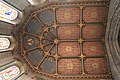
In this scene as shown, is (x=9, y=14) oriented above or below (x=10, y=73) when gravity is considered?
above

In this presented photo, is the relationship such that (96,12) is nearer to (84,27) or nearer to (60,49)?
(84,27)

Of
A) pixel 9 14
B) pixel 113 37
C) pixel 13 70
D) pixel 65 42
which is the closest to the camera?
pixel 9 14

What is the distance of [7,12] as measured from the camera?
41.2 ft

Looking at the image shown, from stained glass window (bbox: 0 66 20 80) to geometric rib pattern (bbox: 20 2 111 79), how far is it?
869mm

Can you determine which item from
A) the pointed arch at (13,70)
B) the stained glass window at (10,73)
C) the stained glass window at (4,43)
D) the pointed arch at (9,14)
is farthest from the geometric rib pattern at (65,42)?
the stained glass window at (4,43)

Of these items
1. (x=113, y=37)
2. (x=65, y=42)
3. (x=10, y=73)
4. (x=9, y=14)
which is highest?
(x=9, y=14)

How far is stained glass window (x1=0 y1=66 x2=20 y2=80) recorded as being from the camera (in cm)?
1229

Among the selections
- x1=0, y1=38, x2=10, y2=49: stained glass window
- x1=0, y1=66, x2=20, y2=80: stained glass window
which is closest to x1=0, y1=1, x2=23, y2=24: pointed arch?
x1=0, y1=38, x2=10, y2=49: stained glass window

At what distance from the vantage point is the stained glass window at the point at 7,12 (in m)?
12.1

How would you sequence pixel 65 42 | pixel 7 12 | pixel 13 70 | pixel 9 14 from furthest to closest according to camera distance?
1. pixel 65 42
2. pixel 13 70
3. pixel 9 14
4. pixel 7 12

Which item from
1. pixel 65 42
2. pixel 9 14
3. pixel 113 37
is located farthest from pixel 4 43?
pixel 113 37

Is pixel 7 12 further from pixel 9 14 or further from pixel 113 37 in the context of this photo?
pixel 113 37

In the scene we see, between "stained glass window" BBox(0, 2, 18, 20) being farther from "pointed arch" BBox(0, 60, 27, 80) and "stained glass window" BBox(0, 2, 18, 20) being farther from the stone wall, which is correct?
the stone wall

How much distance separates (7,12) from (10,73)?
9.52 feet
